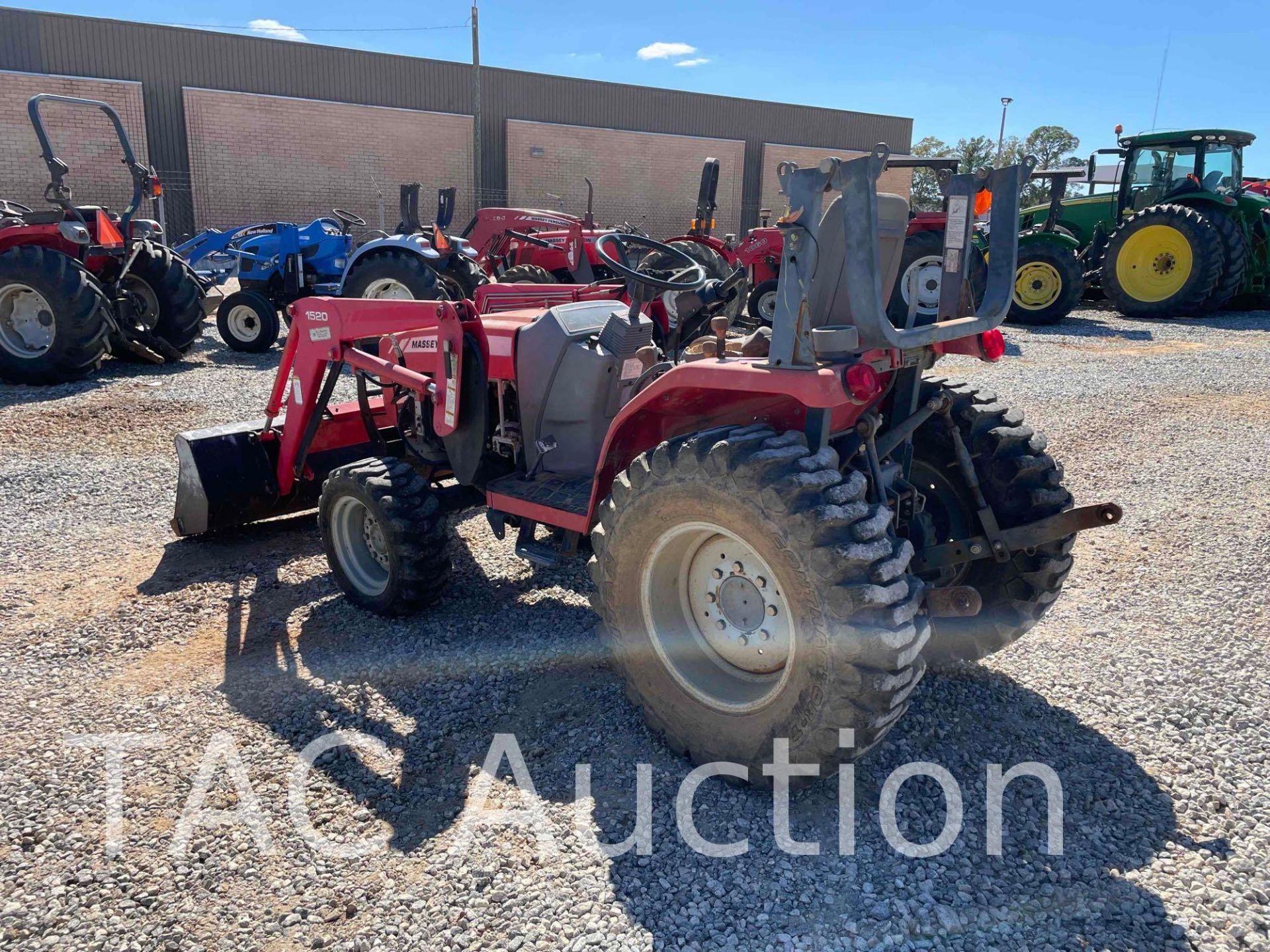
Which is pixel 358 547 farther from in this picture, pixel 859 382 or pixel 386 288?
pixel 386 288

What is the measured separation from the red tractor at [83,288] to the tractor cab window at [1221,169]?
14130 millimetres

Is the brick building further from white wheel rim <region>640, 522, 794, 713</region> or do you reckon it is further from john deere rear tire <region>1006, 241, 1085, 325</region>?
white wheel rim <region>640, 522, 794, 713</region>

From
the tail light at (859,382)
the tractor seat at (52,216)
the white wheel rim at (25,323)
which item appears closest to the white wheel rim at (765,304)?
the tractor seat at (52,216)

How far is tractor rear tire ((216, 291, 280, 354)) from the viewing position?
1019 cm

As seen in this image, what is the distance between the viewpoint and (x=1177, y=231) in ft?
43.0

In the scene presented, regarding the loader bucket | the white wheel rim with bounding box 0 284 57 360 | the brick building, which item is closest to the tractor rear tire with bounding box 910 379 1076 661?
the loader bucket

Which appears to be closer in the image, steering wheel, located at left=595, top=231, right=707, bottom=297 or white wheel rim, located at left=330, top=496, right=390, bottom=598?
steering wheel, located at left=595, top=231, right=707, bottom=297

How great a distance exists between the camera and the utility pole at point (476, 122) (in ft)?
75.0

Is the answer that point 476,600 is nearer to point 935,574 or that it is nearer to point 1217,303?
point 935,574

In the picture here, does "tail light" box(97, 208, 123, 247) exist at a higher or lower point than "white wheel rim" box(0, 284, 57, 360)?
higher

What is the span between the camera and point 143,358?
929cm

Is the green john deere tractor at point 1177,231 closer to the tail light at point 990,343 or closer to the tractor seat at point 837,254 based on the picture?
the tail light at point 990,343

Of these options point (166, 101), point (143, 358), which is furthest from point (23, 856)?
point (166, 101)

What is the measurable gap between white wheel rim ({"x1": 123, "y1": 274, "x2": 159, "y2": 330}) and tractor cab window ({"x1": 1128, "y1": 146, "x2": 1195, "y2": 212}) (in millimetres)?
13824
